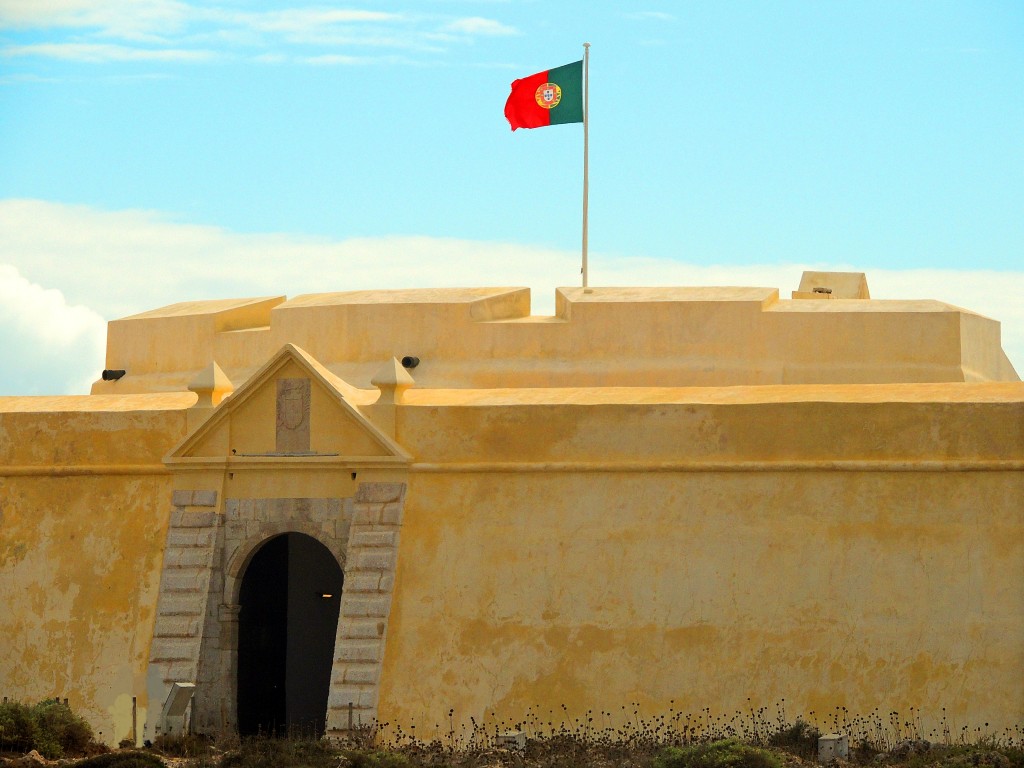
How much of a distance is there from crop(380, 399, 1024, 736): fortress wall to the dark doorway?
230 centimetres

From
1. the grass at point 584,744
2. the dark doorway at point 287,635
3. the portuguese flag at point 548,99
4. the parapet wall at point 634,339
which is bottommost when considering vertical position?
the grass at point 584,744

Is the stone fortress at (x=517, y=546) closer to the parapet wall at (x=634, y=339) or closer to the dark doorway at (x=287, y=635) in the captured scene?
the dark doorway at (x=287, y=635)

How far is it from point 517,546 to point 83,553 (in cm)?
583

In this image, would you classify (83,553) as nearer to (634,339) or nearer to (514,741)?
(514,741)

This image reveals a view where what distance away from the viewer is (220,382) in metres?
22.3

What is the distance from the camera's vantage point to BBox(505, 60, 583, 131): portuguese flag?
26828 millimetres

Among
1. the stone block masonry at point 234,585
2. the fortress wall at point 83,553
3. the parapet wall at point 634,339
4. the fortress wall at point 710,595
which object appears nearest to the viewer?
the fortress wall at point 710,595

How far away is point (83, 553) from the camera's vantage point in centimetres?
2195

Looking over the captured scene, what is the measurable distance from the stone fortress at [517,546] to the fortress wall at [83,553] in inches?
1.3

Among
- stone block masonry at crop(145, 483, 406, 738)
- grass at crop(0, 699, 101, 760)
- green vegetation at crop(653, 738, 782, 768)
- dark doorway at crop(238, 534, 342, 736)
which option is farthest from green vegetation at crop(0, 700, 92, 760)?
green vegetation at crop(653, 738, 782, 768)

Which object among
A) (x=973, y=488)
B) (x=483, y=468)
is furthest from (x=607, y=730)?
(x=973, y=488)

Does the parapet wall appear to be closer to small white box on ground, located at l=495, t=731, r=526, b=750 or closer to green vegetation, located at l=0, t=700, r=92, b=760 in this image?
small white box on ground, located at l=495, t=731, r=526, b=750

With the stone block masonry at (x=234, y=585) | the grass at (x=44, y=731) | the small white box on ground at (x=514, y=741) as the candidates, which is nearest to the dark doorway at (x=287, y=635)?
the stone block masonry at (x=234, y=585)

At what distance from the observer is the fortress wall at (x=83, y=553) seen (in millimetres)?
21406
